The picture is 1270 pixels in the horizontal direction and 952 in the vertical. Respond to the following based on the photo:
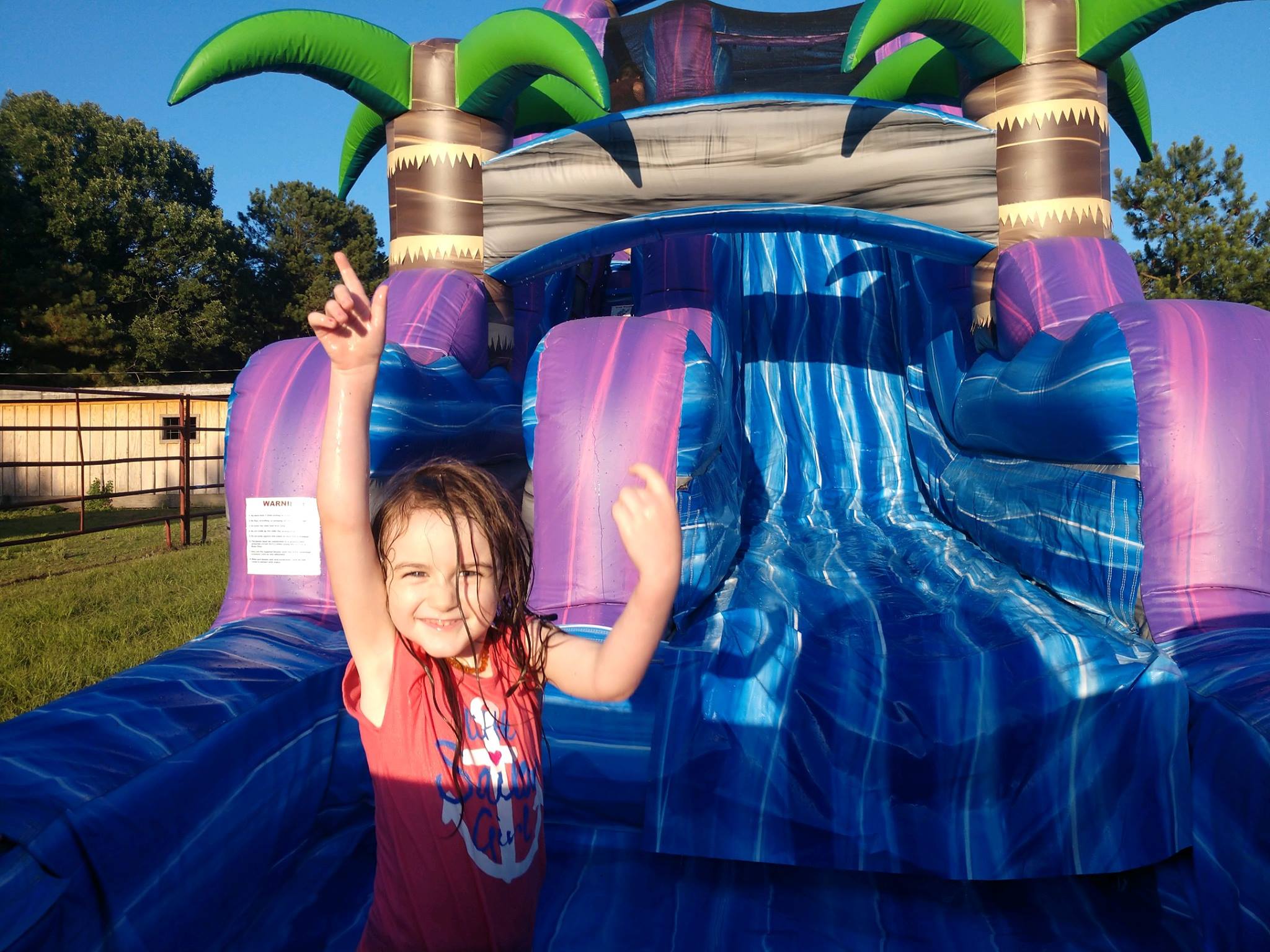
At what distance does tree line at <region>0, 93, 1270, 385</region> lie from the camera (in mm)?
13414

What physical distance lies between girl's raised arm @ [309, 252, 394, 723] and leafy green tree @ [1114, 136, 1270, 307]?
47.8 ft

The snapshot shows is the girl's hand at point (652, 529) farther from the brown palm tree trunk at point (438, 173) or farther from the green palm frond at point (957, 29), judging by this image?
the brown palm tree trunk at point (438, 173)

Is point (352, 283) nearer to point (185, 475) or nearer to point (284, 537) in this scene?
point (284, 537)

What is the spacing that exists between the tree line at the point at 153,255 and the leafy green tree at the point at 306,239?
0.28 ft

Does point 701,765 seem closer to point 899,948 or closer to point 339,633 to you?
point 899,948

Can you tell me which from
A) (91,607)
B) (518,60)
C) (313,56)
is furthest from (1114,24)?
(91,607)

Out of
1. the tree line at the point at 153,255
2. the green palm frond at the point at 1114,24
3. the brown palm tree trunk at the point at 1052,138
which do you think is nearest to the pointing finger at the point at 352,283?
the brown palm tree trunk at the point at 1052,138

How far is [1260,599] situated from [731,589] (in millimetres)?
968

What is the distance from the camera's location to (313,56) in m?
2.29

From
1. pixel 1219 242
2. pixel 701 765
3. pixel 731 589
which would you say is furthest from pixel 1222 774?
pixel 1219 242

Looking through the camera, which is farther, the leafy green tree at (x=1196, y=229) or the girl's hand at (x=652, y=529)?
the leafy green tree at (x=1196, y=229)

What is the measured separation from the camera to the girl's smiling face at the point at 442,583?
85 cm

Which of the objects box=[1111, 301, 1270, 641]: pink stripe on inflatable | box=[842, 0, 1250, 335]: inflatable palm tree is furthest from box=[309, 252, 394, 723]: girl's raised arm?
box=[842, 0, 1250, 335]: inflatable palm tree

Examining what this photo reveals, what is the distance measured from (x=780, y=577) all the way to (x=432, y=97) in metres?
1.69
